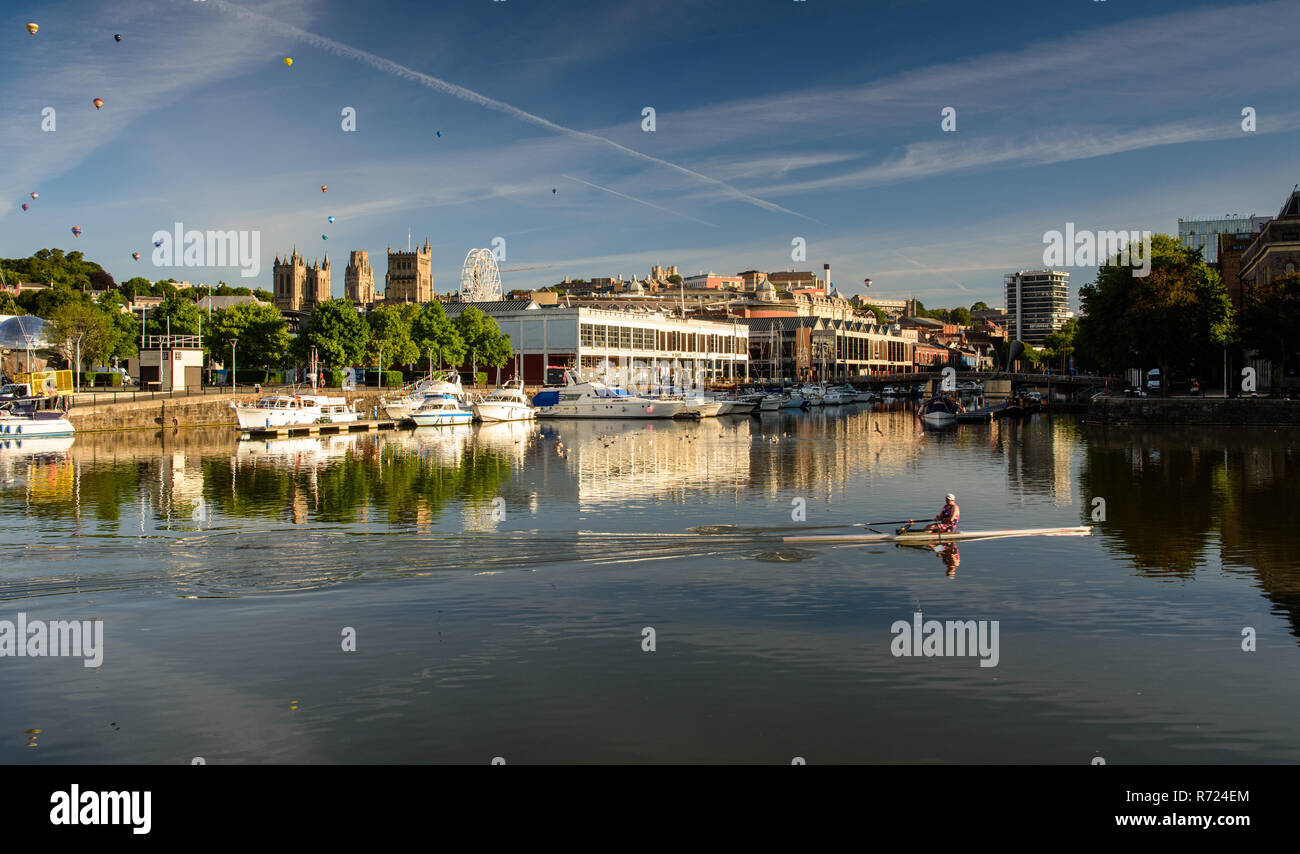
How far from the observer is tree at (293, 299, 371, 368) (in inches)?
4611

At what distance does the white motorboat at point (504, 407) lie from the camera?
355 feet

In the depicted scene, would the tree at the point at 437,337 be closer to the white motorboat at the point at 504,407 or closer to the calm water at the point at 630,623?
the white motorboat at the point at 504,407

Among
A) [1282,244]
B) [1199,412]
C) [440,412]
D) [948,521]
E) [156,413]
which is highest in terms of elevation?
[1282,244]

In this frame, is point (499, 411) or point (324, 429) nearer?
point (324, 429)

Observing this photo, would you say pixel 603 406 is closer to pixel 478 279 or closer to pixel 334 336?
pixel 334 336

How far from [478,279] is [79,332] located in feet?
279

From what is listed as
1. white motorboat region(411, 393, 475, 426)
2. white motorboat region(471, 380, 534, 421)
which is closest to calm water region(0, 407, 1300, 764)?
white motorboat region(411, 393, 475, 426)

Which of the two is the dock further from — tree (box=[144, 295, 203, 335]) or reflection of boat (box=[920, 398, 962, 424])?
reflection of boat (box=[920, 398, 962, 424])

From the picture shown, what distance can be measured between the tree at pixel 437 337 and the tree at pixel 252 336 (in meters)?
19.1

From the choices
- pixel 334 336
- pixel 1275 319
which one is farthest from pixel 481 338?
pixel 1275 319

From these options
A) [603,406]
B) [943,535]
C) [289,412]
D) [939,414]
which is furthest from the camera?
[603,406]

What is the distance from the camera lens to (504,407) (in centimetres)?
11031

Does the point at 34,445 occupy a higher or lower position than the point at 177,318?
lower
